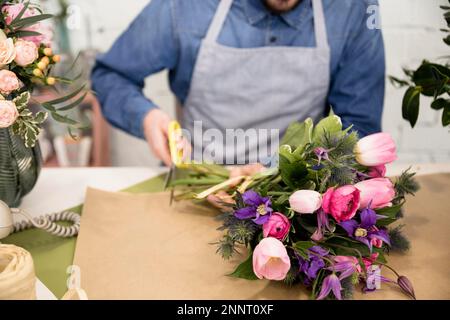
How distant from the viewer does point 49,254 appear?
29.9 inches

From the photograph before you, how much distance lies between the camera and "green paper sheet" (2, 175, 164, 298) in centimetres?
69

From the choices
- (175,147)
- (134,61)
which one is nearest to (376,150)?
(175,147)

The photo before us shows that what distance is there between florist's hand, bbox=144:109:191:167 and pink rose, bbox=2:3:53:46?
0.28 metres

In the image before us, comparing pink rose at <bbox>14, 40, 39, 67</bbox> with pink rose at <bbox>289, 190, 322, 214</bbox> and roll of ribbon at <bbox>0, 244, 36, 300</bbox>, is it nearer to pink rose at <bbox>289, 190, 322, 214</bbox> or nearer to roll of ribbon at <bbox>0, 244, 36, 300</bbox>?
roll of ribbon at <bbox>0, 244, 36, 300</bbox>

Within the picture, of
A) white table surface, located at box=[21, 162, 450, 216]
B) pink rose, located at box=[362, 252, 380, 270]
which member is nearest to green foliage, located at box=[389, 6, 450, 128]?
white table surface, located at box=[21, 162, 450, 216]

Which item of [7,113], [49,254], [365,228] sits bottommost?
[49,254]

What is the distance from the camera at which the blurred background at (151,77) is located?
2.80 feet

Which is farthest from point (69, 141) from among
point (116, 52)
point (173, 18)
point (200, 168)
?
point (200, 168)

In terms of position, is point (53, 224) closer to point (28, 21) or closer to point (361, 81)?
point (28, 21)

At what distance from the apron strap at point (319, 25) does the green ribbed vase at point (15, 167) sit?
24.6 inches

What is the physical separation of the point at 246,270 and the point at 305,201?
128mm

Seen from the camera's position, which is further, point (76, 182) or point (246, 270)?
point (76, 182)

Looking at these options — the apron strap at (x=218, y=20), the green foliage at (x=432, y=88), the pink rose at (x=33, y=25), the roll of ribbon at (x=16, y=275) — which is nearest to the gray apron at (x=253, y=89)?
the apron strap at (x=218, y=20)

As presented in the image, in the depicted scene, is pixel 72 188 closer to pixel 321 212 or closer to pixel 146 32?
pixel 146 32
